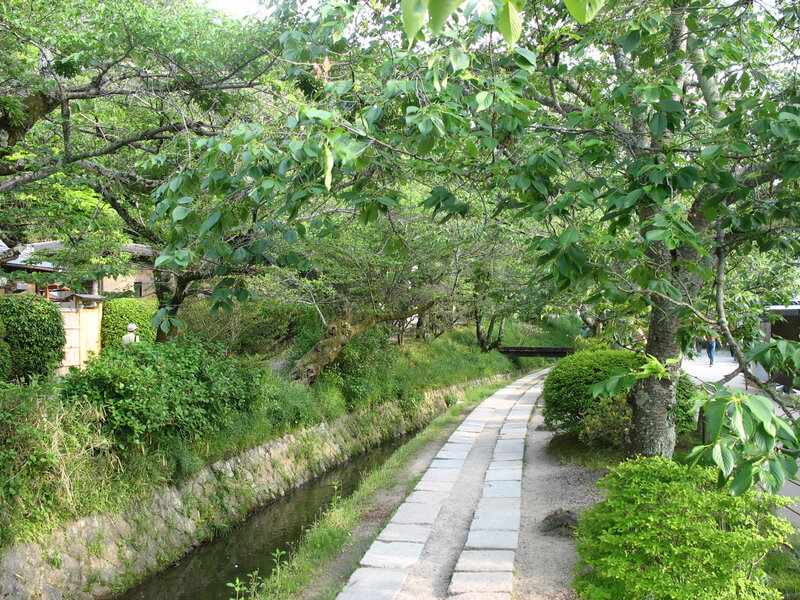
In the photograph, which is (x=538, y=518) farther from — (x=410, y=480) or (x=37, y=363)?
(x=37, y=363)

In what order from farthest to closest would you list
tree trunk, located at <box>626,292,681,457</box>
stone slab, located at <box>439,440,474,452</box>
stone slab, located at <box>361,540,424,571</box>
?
stone slab, located at <box>439,440,474,452</box> < stone slab, located at <box>361,540,424,571</box> < tree trunk, located at <box>626,292,681,457</box>

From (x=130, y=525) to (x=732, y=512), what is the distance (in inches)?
231

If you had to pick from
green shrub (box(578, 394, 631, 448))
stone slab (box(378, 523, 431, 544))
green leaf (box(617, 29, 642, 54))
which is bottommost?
stone slab (box(378, 523, 431, 544))

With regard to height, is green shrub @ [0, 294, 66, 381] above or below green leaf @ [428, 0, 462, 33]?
below

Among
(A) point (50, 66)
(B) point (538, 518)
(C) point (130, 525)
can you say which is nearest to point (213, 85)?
(A) point (50, 66)

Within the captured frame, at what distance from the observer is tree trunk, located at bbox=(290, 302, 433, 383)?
1119 cm

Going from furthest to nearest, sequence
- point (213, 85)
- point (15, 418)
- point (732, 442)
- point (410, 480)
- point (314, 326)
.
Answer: point (314, 326)
point (410, 480)
point (213, 85)
point (15, 418)
point (732, 442)

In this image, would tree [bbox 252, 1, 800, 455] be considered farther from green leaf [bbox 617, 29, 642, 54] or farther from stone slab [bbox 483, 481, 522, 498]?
stone slab [bbox 483, 481, 522, 498]

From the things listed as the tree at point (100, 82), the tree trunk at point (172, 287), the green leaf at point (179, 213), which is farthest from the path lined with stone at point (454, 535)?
the tree trunk at point (172, 287)

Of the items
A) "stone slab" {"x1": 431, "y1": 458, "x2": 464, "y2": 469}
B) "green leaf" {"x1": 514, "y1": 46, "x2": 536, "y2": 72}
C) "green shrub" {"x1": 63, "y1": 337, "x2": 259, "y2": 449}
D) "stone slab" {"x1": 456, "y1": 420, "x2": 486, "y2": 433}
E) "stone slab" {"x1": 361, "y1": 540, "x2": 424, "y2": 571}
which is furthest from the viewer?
"stone slab" {"x1": 456, "y1": 420, "x2": 486, "y2": 433}

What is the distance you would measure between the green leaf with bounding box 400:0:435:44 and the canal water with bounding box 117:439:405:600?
17.5 feet

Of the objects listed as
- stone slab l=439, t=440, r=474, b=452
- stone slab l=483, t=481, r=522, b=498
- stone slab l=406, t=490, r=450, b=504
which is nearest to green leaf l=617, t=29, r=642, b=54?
stone slab l=483, t=481, r=522, b=498

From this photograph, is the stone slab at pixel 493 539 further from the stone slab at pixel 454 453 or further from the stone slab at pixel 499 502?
the stone slab at pixel 454 453

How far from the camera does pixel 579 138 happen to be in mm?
4102
